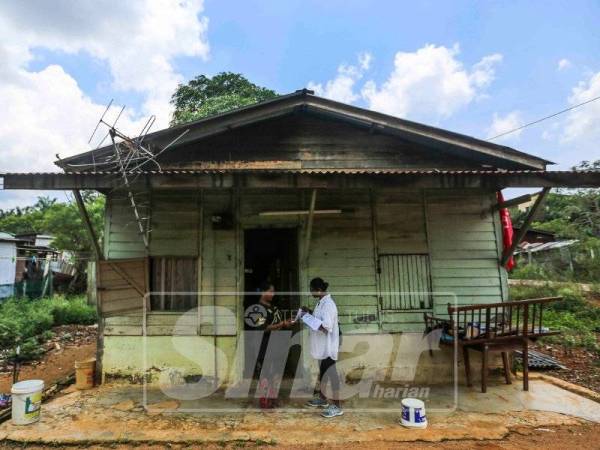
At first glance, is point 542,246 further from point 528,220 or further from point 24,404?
point 24,404

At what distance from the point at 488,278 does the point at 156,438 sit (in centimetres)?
556

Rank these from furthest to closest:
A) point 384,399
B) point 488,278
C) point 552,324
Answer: point 552,324, point 488,278, point 384,399

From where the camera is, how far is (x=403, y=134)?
267 inches

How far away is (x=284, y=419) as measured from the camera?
4750 mm

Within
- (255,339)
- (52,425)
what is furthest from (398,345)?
(52,425)

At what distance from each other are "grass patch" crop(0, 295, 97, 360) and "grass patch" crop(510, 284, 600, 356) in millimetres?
13368

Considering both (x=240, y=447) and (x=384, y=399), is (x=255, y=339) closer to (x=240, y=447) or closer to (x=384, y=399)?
(x=240, y=447)

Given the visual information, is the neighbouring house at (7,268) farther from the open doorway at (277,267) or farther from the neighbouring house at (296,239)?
the neighbouring house at (296,239)

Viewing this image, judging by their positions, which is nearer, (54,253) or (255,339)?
(255,339)

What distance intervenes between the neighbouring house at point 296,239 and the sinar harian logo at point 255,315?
14cm

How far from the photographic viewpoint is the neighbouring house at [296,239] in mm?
6035

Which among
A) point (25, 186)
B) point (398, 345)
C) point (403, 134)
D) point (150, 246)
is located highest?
point (403, 134)

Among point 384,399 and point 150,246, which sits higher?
point 150,246

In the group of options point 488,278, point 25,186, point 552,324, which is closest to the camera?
point 25,186
